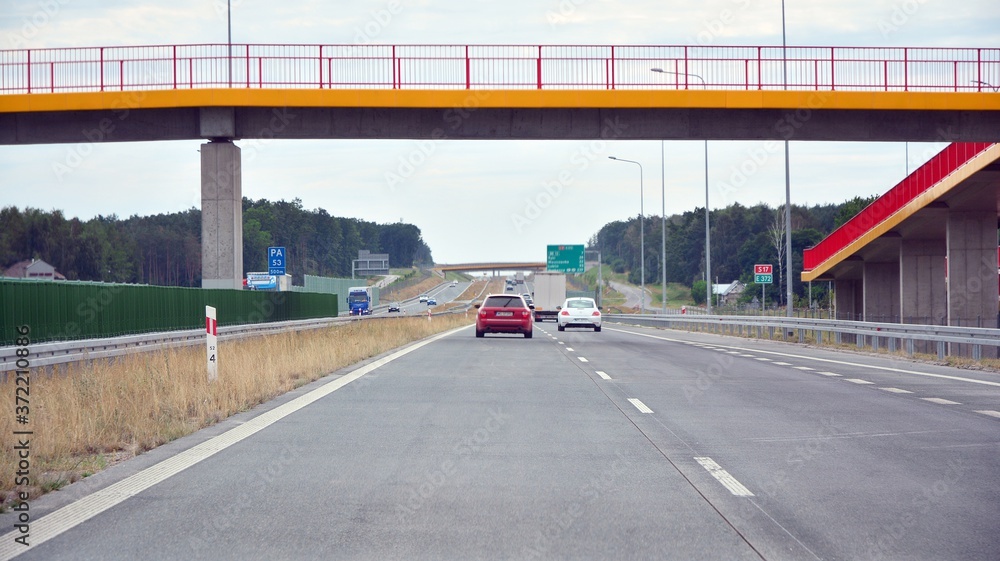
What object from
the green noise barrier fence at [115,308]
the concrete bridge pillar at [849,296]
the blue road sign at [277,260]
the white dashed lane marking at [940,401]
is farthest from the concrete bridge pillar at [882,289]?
the white dashed lane marking at [940,401]

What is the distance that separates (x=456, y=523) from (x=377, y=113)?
Answer: 2401 centimetres

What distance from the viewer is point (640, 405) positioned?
13398 millimetres

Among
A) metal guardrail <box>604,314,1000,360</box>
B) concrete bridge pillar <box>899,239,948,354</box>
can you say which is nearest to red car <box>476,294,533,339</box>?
metal guardrail <box>604,314,1000,360</box>

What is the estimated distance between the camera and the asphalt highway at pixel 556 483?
5.98 meters

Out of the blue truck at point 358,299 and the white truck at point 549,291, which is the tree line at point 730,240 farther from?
the white truck at point 549,291

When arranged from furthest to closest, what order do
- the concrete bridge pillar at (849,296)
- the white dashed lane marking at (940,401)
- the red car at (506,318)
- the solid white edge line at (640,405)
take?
1. the concrete bridge pillar at (849,296)
2. the red car at (506,318)
3. the white dashed lane marking at (940,401)
4. the solid white edge line at (640,405)

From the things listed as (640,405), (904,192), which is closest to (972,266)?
(904,192)

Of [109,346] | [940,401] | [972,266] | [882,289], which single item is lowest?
[940,401]

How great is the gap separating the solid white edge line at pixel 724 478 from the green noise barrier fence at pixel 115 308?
14.9 metres

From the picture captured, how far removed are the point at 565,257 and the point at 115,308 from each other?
219 feet

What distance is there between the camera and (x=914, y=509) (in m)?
6.93

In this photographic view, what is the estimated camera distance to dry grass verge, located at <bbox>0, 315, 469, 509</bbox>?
8.66 meters

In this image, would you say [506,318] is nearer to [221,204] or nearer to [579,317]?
[221,204]

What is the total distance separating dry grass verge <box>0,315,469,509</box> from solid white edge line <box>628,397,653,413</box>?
15.6 ft
